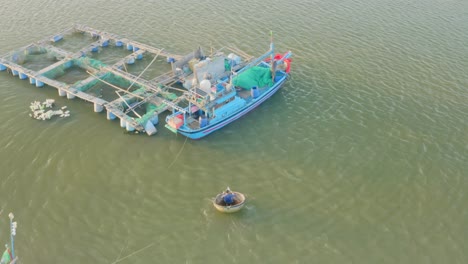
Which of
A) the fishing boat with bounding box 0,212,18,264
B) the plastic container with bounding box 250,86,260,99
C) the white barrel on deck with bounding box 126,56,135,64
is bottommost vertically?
the fishing boat with bounding box 0,212,18,264

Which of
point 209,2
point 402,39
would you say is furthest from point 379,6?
point 209,2

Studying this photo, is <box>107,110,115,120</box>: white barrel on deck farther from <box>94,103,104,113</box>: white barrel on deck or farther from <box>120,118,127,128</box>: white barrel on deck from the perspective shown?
<box>120,118,127,128</box>: white barrel on deck

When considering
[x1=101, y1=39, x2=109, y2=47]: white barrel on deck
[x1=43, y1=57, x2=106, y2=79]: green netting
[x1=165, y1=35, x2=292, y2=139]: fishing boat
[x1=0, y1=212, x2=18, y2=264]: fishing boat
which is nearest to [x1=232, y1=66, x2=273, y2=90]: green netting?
[x1=165, y1=35, x2=292, y2=139]: fishing boat

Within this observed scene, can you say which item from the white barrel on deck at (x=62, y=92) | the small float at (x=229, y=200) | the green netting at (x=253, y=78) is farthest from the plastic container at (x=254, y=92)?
the white barrel on deck at (x=62, y=92)

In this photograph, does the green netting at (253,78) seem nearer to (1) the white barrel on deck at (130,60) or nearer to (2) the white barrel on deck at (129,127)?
(2) the white barrel on deck at (129,127)

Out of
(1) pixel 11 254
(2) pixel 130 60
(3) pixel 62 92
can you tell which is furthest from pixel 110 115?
(1) pixel 11 254

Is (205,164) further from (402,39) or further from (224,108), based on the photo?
(402,39)
